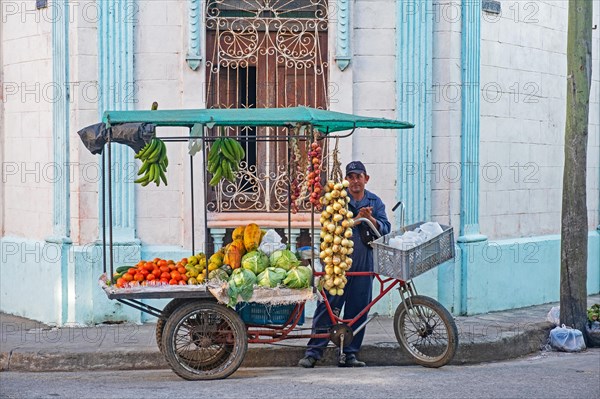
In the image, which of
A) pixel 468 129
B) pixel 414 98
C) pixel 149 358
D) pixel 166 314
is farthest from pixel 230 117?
pixel 468 129

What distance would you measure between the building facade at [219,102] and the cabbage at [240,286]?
2429 mm

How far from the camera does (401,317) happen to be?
870 cm

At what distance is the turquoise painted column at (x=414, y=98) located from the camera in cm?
1061

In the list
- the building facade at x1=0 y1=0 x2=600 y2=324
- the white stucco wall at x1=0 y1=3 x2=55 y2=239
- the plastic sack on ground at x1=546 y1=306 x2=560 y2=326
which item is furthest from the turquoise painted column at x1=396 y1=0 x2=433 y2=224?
the white stucco wall at x1=0 y1=3 x2=55 y2=239

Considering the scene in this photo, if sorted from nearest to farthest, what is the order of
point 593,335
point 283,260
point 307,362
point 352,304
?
point 283,260
point 307,362
point 352,304
point 593,335

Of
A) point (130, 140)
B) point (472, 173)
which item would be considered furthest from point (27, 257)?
point (472, 173)

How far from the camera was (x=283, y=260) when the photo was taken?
8156mm

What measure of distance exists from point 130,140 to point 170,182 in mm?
2879

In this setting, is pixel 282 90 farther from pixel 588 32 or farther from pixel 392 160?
pixel 588 32

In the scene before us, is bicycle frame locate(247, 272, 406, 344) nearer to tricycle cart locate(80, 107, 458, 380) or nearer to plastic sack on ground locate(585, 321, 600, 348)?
tricycle cart locate(80, 107, 458, 380)

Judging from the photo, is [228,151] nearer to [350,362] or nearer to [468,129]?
[350,362]

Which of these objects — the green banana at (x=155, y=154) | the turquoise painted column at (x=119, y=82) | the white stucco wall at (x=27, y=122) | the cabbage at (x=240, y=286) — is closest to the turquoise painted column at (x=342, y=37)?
the turquoise painted column at (x=119, y=82)

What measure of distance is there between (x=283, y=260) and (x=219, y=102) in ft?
9.36

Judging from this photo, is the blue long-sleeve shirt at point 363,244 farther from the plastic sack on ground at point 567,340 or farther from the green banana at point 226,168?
the plastic sack on ground at point 567,340
